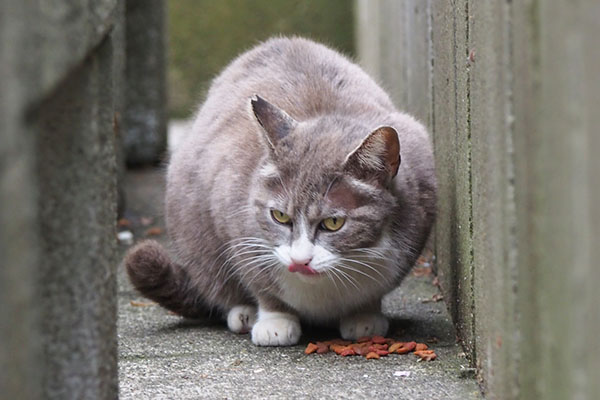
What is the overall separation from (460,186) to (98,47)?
1.40m

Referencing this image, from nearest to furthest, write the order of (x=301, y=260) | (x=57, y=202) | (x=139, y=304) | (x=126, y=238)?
(x=57, y=202), (x=301, y=260), (x=139, y=304), (x=126, y=238)

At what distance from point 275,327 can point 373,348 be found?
340mm

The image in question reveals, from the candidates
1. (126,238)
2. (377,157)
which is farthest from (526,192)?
(126,238)

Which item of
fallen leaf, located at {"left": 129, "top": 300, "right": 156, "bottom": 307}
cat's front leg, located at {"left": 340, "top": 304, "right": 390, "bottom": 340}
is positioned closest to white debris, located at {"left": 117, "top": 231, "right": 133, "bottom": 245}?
fallen leaf, located at {"left": 129, "top": 300, "right": 156, "bottom": 307}

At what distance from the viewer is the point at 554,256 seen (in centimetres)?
152

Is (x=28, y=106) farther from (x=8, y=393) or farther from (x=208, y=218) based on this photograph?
(x=208, y=218)

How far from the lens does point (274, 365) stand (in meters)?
2.72

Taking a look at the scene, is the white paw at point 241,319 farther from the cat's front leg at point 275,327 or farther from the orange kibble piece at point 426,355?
the orange kibble piece at point 426,355

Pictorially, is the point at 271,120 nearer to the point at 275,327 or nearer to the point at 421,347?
the point at 275,327

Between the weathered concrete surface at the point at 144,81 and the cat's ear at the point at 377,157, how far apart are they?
3.78 meters

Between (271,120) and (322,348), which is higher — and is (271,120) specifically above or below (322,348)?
above

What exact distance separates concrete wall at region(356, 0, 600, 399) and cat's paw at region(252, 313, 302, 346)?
539 millimetres

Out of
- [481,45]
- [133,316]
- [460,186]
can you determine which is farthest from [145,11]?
[481,45]

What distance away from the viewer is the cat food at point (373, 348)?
277 cm
